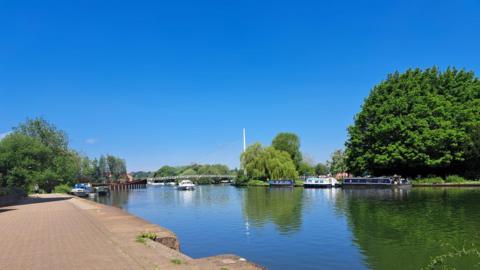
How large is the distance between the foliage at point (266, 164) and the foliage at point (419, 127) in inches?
906

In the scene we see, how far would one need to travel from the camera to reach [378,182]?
209 feet

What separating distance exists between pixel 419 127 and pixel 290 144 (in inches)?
1947

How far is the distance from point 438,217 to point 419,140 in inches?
1376

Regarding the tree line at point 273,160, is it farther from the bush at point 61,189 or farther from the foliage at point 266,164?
the bush at point 61,189

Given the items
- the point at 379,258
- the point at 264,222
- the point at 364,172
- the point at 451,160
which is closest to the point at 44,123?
the point at 364,172

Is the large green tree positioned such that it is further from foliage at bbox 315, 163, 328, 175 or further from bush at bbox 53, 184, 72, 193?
foliage at bbox 315, 163, 328, 175

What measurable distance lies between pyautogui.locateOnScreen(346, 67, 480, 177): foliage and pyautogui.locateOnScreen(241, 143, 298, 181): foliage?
2301 centimetres

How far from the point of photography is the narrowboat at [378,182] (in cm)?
5952

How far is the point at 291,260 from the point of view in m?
15.6

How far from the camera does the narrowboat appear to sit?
195 ft

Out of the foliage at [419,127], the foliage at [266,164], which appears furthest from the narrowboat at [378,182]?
the foliage at [266,164]

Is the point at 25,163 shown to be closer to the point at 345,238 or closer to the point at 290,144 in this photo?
the point at 345,238

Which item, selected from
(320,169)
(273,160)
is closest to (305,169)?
(273,160)

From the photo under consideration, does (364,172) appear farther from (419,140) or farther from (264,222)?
(264,222)
